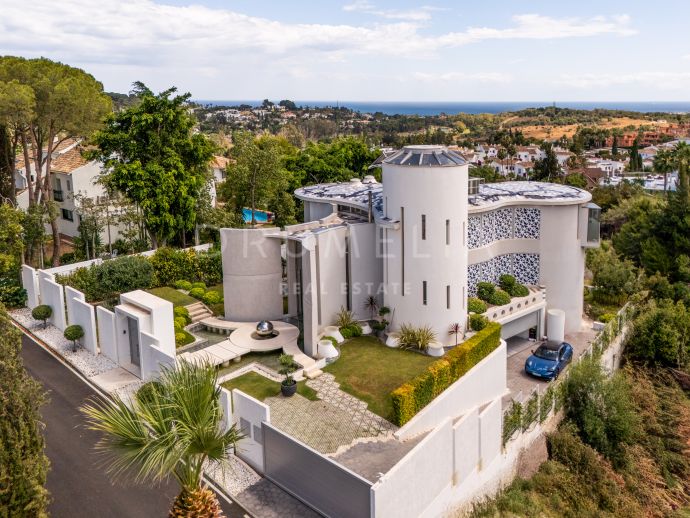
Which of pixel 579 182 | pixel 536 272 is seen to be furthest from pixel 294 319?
pixel 579 182

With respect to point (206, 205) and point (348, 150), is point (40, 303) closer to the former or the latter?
point (206, 205)

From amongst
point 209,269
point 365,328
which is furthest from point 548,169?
point 365,328

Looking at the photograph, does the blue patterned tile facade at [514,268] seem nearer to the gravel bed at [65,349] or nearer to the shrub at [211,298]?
the shrub at [211,298]

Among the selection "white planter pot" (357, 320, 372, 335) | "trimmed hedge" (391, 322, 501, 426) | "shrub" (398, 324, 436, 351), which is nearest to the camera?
"trimmed hedge" (391, 322, 501, 426)

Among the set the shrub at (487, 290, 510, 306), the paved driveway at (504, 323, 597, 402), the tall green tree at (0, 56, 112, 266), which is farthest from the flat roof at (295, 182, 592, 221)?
the tall green tree at (0, 56, 112, 266)

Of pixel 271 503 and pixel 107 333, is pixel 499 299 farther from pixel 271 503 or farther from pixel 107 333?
pixel 107 333

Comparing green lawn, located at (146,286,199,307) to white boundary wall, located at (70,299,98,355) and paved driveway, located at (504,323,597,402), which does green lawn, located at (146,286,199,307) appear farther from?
paved driveway, located at (504,323,597,402)

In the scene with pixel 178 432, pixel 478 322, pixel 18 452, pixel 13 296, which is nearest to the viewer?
pixel 178 432
